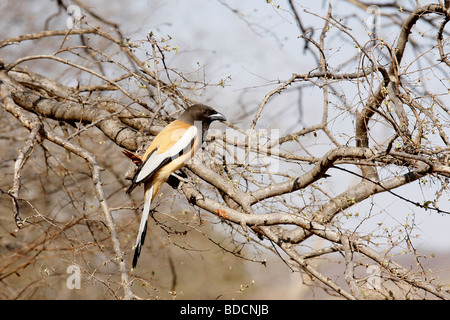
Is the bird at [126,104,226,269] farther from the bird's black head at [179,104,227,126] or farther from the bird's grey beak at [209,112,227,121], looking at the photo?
the bird's grey beak at [209,112,227,121]

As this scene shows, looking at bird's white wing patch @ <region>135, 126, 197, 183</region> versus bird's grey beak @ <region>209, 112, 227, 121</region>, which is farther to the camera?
bird's grey beak @ <region>209, 112, 227, 121</region>

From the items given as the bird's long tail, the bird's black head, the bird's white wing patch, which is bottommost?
the bird's long tail

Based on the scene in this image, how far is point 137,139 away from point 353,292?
2.73 m

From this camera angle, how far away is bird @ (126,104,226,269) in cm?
450

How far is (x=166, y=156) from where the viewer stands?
4.65 meters

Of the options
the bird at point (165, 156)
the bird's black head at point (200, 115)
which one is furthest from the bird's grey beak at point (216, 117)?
the bird at point (165, 156)

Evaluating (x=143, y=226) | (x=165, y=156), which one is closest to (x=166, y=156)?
(x=165, y=156)

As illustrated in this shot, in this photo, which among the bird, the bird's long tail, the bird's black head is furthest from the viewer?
the bird's black head

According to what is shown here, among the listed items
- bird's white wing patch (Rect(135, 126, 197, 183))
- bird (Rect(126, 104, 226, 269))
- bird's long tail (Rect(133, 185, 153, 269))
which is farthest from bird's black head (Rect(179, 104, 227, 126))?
bird's long tail (Rect(133, 185, 153, 269))

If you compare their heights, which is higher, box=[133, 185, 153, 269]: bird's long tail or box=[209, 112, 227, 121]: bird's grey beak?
box=[209, 112, 227, 121]: bird's grey beak

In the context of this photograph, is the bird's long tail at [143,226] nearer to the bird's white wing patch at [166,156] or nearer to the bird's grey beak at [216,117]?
the bird's white wing patch at [166,156]

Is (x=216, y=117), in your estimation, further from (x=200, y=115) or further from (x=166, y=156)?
(x=166, y=156)
